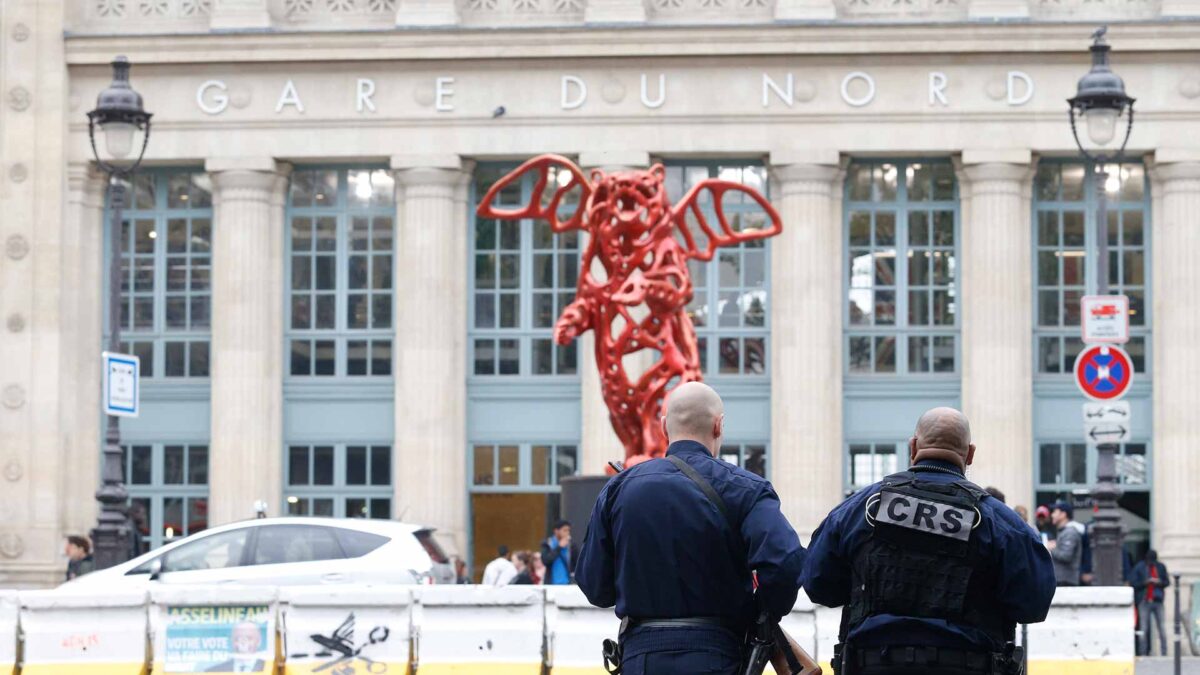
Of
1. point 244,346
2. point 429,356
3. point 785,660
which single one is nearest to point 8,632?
point 785,660

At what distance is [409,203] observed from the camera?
3872cm

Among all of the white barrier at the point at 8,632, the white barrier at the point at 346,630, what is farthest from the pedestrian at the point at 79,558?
the white barrier at the point at 346,630

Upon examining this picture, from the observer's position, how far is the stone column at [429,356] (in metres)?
38.2

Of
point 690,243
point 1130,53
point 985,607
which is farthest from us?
point 1130,53

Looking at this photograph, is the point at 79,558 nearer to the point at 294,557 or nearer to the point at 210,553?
the point at 210,553

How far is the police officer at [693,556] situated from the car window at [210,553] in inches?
607

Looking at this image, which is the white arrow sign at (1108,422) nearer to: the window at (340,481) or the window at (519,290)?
the window at (519,290)

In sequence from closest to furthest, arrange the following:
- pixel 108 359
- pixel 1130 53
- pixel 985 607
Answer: pixel 985 607 → pixel 108 359 → pixel 1130 53

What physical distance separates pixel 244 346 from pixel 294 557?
1503 cm

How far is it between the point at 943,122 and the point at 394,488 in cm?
1142

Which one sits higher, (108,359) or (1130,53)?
(1130,53)

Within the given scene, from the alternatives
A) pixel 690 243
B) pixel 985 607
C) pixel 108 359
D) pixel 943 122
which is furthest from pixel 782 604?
pixel 943 122

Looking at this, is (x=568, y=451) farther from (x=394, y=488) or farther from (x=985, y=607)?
(x=985, y=607)

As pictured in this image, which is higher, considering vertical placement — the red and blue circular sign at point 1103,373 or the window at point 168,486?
the red and blue circular sign at point 1103,373
